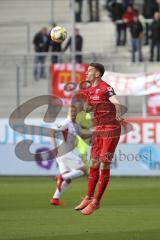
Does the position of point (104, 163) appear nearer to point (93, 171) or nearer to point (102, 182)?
point (102, 182)

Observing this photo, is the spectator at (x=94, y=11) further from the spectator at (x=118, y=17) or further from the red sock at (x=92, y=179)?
the red sock at (x=92, y=179)

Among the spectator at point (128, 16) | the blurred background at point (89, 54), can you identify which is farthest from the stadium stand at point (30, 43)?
the spectator at point (128, 16)

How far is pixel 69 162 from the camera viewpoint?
56.5ft

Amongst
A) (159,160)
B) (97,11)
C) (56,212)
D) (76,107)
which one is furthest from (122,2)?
(56,212)

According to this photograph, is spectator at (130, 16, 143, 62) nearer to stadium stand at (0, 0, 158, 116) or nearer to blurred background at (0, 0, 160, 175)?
blurred background at (0, 0, 160, 175)

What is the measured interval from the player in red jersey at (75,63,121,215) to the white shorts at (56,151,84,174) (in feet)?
7.54

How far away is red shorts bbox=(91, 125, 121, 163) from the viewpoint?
14398mm

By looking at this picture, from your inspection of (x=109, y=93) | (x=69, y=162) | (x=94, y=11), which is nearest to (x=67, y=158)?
(x=69, y=162)

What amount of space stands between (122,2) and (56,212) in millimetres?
18992

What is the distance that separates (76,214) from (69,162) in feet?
7.89

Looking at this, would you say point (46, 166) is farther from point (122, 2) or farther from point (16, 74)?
point (122, 2)

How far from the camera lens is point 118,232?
1262 cm

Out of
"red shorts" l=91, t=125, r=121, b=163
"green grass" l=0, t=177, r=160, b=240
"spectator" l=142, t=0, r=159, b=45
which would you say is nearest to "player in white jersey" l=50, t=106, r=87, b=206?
"green grass" l=0, t=177, r=160, b=240

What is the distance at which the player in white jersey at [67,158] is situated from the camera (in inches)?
658
